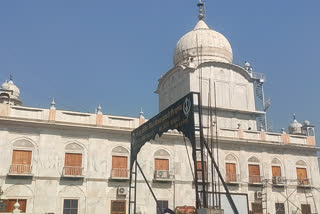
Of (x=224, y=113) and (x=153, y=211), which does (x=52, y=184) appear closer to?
(x=153, y=211)

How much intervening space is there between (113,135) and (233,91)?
12859 millimetres

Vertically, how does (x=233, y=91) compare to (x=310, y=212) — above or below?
Result: above

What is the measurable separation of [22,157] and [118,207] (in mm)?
7053

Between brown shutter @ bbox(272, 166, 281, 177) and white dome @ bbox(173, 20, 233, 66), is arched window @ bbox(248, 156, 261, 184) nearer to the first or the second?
brown shutter @ bbox(272, 166, 281, 177)

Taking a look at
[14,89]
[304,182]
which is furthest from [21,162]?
[304,182]

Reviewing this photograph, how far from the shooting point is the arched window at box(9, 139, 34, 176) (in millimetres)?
22828

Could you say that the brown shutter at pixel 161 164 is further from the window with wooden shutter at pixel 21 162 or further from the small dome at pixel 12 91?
the small dome at pixel 12 91

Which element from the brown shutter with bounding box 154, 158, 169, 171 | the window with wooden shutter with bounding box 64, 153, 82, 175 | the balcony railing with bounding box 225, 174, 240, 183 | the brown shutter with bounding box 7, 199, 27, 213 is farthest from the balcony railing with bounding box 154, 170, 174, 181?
the brown shutter with bounding box 7, 199, 27, 213

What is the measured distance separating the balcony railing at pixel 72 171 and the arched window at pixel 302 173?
18.0 metres

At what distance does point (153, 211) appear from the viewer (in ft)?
84.6

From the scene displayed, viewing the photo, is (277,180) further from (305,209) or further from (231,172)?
(231,172)

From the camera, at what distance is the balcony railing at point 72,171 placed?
78.4ft

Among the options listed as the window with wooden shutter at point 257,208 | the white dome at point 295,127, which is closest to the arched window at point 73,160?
the window with wooden shutter at point 257,208

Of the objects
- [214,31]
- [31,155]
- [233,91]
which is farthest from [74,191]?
[214,31]
